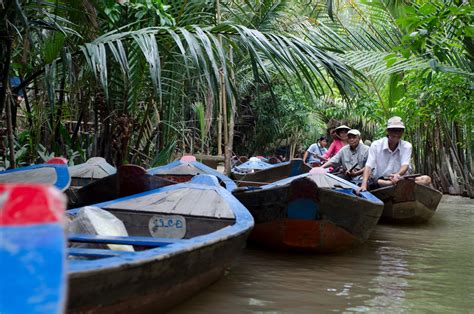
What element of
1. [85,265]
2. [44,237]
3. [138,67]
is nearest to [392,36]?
[138,67]

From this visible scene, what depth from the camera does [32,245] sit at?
2.35 feet

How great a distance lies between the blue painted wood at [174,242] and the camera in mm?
1970

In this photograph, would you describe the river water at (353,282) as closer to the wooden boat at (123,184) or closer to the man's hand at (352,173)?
the wooden boat at (123,184)

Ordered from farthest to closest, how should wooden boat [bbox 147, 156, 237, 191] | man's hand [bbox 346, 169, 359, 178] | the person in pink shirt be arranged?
the person in pink shirt
man's hand [bbox 346, 169, 359, 178]
wooden boat [bbox 147, 156, 237, 191]

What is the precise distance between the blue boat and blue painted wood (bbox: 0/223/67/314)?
3424 millimetres

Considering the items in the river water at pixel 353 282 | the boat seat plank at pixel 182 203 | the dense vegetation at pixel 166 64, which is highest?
the dense vegetation at pixel 166 64

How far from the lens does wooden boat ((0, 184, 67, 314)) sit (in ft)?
2.35

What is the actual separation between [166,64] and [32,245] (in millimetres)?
6244

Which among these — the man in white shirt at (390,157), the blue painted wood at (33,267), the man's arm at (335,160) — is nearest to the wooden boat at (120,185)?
the man in white shirt at (390,157)

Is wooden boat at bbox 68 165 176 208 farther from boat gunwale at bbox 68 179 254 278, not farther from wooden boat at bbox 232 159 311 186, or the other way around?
wooden boat at bbox 232 159 311 186

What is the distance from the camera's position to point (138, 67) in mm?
5723

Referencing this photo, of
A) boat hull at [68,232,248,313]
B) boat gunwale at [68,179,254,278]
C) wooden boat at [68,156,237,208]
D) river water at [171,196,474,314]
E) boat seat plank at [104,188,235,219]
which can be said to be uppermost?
wooden boat at [68,156,237,208]

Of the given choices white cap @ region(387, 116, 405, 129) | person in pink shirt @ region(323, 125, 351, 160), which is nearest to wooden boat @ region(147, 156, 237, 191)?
white cap @ region(387, 116, 405, 129)

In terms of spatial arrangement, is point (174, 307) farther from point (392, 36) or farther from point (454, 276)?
point (392, 36)
